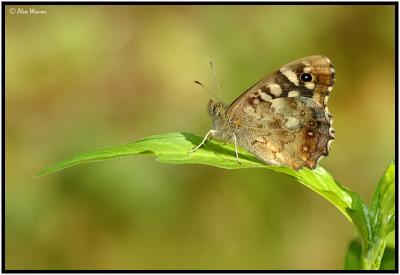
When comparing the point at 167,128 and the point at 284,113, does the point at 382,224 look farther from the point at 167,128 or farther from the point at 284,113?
the point at 167,128

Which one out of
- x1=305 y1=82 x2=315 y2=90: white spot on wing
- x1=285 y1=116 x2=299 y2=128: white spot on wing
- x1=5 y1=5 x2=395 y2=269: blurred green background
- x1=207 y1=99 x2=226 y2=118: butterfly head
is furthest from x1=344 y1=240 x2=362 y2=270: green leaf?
x1=5 y1=5 x2=395 y2=269: blurred green background

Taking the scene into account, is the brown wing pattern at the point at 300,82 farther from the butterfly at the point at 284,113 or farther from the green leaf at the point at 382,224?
the green leaf at the point at 382,224

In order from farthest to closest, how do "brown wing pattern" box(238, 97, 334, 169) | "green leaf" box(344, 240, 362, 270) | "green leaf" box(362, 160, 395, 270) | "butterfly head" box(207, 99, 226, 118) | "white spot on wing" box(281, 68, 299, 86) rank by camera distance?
"butterfly head" box(207, 99, 226, 118)
"white spot on wing" box(281, 68, 299, 86)
"brown wing pattern" box(238, 97, 334, 169)
"green leaf" box(344, 240, 362, 270)
"green leaf" box(362, 160, 395, 270)

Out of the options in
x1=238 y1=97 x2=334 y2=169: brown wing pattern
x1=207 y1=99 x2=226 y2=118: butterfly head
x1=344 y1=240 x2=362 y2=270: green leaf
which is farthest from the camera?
x1=207 y1=99 x2=226 y2=118: butterfly head

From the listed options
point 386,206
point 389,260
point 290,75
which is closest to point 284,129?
point 290,75

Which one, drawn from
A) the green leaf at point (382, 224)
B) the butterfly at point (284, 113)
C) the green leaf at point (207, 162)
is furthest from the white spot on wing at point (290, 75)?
the green leaf at point (382, 224)

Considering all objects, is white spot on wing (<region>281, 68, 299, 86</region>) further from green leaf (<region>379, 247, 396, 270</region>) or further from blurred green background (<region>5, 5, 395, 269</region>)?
blurred green background (<region>5, 5, 395, 269</region>)
